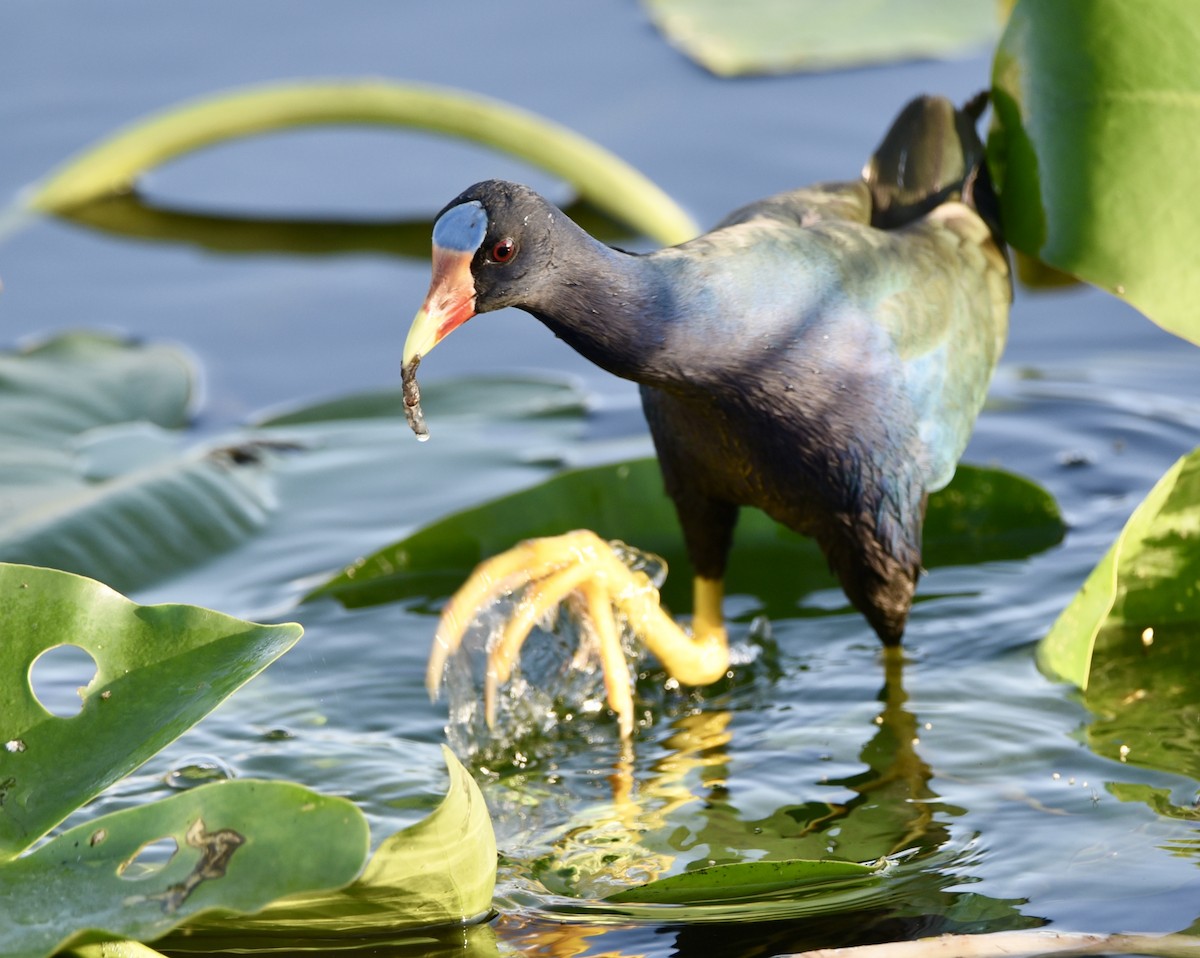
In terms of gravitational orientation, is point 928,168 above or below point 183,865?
above

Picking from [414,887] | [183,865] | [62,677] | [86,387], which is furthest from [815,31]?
[183,865]

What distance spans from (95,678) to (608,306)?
79cm

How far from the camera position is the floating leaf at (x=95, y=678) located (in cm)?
197

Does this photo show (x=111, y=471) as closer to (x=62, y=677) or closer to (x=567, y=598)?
(x=62, y=677)

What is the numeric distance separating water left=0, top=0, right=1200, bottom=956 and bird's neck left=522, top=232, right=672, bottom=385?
2.24 ft

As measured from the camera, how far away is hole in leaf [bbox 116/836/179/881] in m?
1.94

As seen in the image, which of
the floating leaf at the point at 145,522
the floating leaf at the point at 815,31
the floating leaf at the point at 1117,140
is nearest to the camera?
the floating leaf at the point at 1117,140

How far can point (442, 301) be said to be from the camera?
2.27 meters

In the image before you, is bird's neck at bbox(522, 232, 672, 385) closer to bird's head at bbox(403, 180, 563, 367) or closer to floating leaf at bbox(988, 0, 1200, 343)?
bird's head at bbox(403, 180, 563, 367)

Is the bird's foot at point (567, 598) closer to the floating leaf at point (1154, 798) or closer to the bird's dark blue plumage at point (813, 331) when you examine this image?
the bird's dark blue plumage at point (813, 331)

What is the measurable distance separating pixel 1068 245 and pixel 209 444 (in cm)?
180

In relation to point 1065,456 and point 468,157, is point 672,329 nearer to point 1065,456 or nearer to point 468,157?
point 1065,456

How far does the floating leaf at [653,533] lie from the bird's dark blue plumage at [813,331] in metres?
0.28

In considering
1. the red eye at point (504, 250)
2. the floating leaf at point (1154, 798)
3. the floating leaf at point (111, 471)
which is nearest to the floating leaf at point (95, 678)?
the red eye at point (504, 250)
